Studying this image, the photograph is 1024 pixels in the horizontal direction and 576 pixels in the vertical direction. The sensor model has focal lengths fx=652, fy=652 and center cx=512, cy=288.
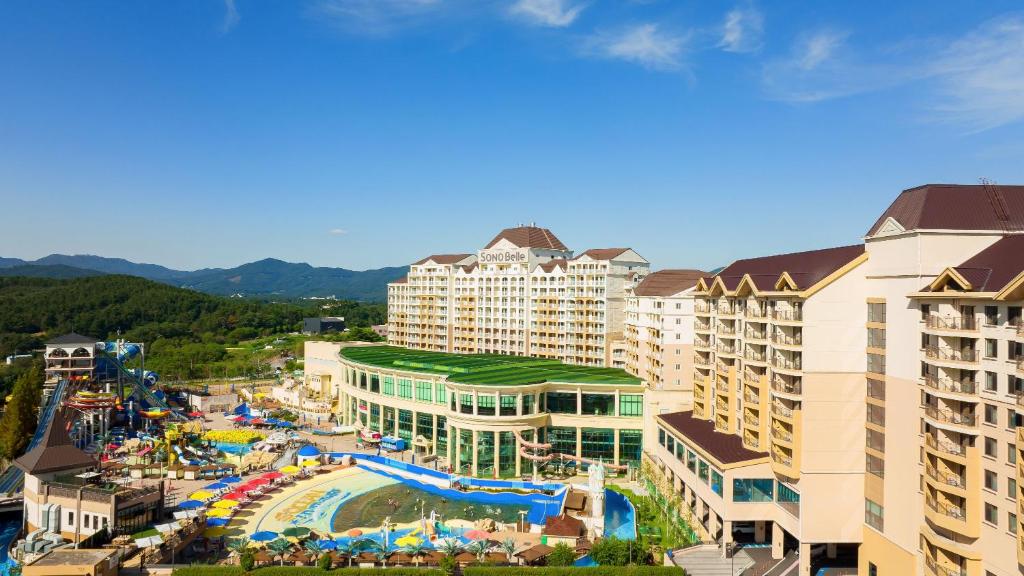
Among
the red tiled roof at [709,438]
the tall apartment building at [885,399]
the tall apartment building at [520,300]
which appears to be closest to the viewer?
the tall apartment building at [885,399]

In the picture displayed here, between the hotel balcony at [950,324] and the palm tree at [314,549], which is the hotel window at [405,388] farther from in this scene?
the hotel balcony at [950,324]

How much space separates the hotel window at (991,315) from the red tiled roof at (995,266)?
0.67m

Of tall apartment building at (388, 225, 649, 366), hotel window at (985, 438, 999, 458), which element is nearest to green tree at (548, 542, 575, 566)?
hotel window at (985, 438, 999, 458)

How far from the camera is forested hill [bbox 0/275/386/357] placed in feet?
397

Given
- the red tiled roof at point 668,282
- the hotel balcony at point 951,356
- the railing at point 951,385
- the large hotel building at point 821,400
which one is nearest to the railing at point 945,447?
the large hotel building at point 821,400

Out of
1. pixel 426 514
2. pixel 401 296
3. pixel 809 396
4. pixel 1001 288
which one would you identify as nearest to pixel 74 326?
pixel 401 296

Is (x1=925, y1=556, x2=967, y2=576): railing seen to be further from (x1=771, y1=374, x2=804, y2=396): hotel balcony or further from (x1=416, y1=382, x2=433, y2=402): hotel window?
(x1=416, y1=382, x2=433, y2=402): hotel window

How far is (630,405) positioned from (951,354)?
97.3 ft

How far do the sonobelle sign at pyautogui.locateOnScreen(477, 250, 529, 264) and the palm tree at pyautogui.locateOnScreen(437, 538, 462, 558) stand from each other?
50149mm

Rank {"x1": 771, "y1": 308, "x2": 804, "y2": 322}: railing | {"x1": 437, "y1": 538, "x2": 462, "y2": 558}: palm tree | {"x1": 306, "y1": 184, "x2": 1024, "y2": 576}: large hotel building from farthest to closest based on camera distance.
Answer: {"x1": 437, "y1": 538, "x2": 462, "y2": 558}: palm tree
{"x1": 771, "y1": 308, "x2": 804, "y2": 322}: railing
{"x1": 306, "y1": 184, "x2": 1024, "y2": 576}: large hotel building

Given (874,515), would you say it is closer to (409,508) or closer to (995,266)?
(995,266)

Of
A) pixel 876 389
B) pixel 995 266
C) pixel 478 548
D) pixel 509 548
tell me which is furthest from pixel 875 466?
pixel 478 548

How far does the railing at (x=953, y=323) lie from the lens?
24234mm

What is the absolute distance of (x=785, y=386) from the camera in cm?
3350
